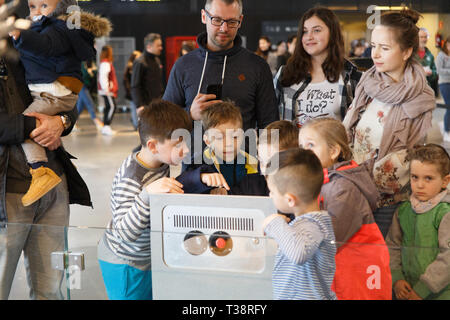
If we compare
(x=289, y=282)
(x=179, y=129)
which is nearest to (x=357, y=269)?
(x=289, y=282)

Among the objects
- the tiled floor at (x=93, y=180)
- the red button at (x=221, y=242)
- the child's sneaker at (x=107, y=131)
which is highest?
the red button at (x=221, y=242)

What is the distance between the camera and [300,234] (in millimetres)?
1511

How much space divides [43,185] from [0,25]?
24.4 inches

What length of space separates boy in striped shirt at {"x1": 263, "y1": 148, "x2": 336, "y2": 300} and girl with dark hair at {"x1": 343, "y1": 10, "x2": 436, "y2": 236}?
86 cm

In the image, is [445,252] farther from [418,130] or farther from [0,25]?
[0,25]

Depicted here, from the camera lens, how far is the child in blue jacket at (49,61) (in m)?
2.22

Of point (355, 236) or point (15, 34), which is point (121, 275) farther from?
point (15, 34)

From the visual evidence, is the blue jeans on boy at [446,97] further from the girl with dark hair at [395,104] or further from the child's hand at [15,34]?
the child's hand at [15,34]

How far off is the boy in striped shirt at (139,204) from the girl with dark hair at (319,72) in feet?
2.95

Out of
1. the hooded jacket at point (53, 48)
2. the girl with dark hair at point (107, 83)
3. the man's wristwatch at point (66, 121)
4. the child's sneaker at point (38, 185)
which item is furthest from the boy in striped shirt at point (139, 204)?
the girl with dark hair at point (107, 83)

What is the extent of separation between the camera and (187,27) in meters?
11.5

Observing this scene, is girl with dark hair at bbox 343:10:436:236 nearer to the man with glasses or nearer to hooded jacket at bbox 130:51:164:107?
the man with glasses

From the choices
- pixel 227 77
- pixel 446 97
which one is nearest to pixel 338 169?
pixel 227 77

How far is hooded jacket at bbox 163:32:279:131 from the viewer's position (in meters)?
2.73
